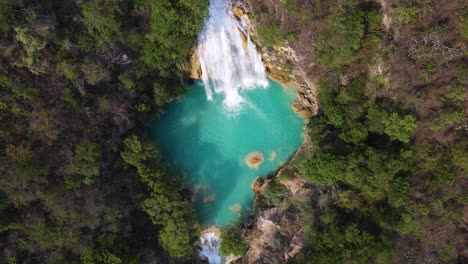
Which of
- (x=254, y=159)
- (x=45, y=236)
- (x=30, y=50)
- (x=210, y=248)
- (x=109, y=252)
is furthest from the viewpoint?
(x=210, y=248)

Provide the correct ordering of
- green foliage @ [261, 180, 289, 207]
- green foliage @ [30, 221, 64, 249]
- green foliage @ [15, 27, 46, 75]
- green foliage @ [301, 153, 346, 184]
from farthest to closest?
green foliage @ [261, 180, 289, 207], green foliage @ [301, 153, 346, 184], green foliage @ [30, 221, 64, 249], green foliage @ [15, 27, 46, 75]

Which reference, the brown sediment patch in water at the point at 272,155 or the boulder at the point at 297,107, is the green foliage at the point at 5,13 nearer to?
the brown sediment patch in water at the point at 272,155

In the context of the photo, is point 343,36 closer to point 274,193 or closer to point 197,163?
point 274,193

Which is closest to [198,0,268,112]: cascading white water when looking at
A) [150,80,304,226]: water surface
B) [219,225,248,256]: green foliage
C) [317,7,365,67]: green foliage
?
[150,80,304,226]: water surface

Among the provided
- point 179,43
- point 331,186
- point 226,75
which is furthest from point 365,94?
point 179,43

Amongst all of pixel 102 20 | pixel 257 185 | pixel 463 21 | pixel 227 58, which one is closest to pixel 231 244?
pixel 257 185

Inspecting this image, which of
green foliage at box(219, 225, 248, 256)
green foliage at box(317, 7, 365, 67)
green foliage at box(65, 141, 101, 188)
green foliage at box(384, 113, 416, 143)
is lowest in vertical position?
green foliage at box(219, 225, 248, 256)

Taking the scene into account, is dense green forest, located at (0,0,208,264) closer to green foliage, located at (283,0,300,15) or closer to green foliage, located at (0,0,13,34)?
green foliage, located at (0,0,13,34)
